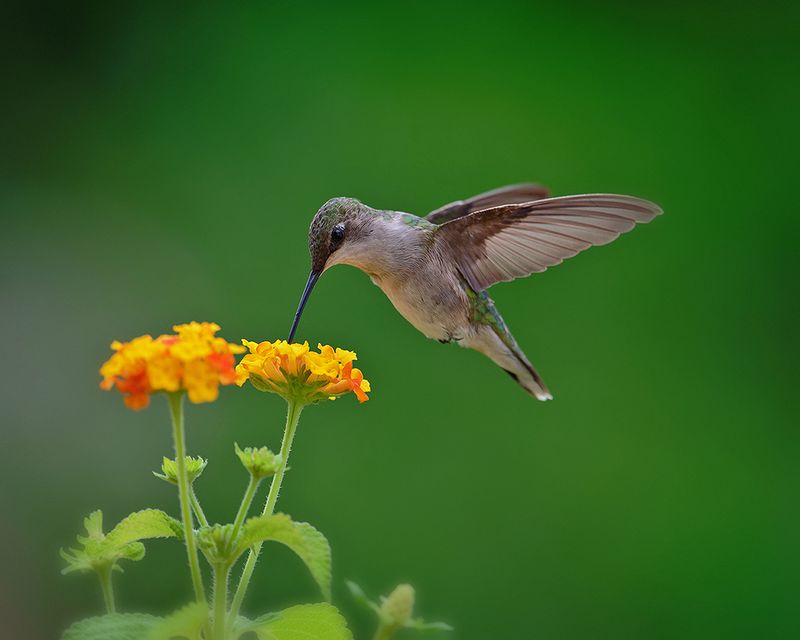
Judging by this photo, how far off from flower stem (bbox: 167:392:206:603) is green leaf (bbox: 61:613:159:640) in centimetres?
7

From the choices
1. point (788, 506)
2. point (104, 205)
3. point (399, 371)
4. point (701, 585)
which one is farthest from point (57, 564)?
point (788, 506)

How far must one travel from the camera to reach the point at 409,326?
3.85m

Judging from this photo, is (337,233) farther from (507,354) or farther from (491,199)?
(491,199)

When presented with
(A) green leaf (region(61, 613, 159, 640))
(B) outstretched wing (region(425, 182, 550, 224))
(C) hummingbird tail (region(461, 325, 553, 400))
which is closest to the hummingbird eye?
(C) hummingbird tail (region(461, 325, 553, 400))

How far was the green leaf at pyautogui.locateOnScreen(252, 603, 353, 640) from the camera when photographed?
1.16 meters

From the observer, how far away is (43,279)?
4312 mm

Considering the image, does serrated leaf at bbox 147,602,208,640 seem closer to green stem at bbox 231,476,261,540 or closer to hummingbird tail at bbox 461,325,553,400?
green stem at bbox 231,476,261,540

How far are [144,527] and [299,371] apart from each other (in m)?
0.33

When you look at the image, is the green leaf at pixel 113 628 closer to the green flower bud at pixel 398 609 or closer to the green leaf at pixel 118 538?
the green leaf at pixel 118 538

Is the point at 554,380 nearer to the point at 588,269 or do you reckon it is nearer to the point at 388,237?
the point at 588,269

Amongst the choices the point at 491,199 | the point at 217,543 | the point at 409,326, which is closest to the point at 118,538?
the point at 217,543

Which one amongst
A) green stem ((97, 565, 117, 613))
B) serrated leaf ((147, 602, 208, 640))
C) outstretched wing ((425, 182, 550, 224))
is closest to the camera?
serrated leaf ((147, 602, 208, 640))

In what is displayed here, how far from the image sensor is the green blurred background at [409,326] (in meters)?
3.58

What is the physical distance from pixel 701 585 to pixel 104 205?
10.2 feet
